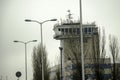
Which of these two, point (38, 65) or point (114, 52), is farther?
point (38, 65)

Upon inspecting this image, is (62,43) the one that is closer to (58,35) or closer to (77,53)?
(58,35)

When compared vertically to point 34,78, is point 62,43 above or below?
above

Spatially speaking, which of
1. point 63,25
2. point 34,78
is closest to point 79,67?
point 34,78

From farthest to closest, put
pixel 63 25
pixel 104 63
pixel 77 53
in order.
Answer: pixel 63 25 → pixel 77 53 → pixel 104 63

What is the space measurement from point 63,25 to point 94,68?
1961 inches

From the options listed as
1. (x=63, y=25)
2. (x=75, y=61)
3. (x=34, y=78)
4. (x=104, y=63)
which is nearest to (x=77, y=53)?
(x=75, y=61)

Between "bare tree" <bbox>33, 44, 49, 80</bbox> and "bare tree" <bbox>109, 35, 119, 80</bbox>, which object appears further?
"bare tree" <bbox>33, 44, 49, 80</bbox>

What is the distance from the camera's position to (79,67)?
4850 cm

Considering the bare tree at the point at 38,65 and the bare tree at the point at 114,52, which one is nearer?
the bare tree at the point at 114,52

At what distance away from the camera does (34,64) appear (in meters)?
84.2

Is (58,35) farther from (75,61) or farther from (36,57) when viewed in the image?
(75,61)

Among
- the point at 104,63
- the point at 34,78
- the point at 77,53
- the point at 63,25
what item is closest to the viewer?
the point at 104,63

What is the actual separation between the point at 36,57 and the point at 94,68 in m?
38.8

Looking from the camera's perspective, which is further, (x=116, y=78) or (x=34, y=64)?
(x=34, y=64)
